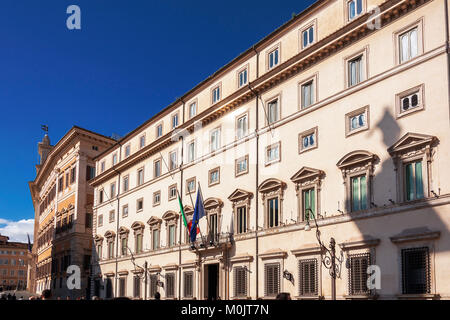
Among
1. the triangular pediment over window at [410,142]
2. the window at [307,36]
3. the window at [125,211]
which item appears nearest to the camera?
the triangular pediment over window at [410,142]

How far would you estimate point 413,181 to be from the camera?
71.1 feet

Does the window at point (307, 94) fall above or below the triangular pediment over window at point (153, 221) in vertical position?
above

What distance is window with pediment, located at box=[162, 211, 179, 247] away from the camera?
39375 millimetres

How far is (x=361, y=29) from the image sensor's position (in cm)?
2502

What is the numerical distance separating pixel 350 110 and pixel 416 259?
770 cm

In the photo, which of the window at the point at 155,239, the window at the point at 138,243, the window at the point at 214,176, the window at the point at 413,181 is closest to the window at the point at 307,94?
the window at the point at 413,181

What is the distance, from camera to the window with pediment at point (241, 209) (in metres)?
31.3

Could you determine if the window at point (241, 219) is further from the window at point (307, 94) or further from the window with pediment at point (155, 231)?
the window with pediment at point (155, 231)

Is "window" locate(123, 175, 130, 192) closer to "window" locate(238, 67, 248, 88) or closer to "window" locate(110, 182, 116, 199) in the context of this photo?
"window" locate(110, 182, 116, 199)

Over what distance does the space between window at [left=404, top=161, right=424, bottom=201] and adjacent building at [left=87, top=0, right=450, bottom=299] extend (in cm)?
6

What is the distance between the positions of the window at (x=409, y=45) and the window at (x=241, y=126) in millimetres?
11881

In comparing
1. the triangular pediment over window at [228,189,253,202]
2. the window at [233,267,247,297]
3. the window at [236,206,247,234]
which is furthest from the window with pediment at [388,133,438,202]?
the window at [233,267,247,297]

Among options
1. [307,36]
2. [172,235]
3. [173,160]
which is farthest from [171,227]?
[307,36]

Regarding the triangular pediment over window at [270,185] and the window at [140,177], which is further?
the window at [140,177]
